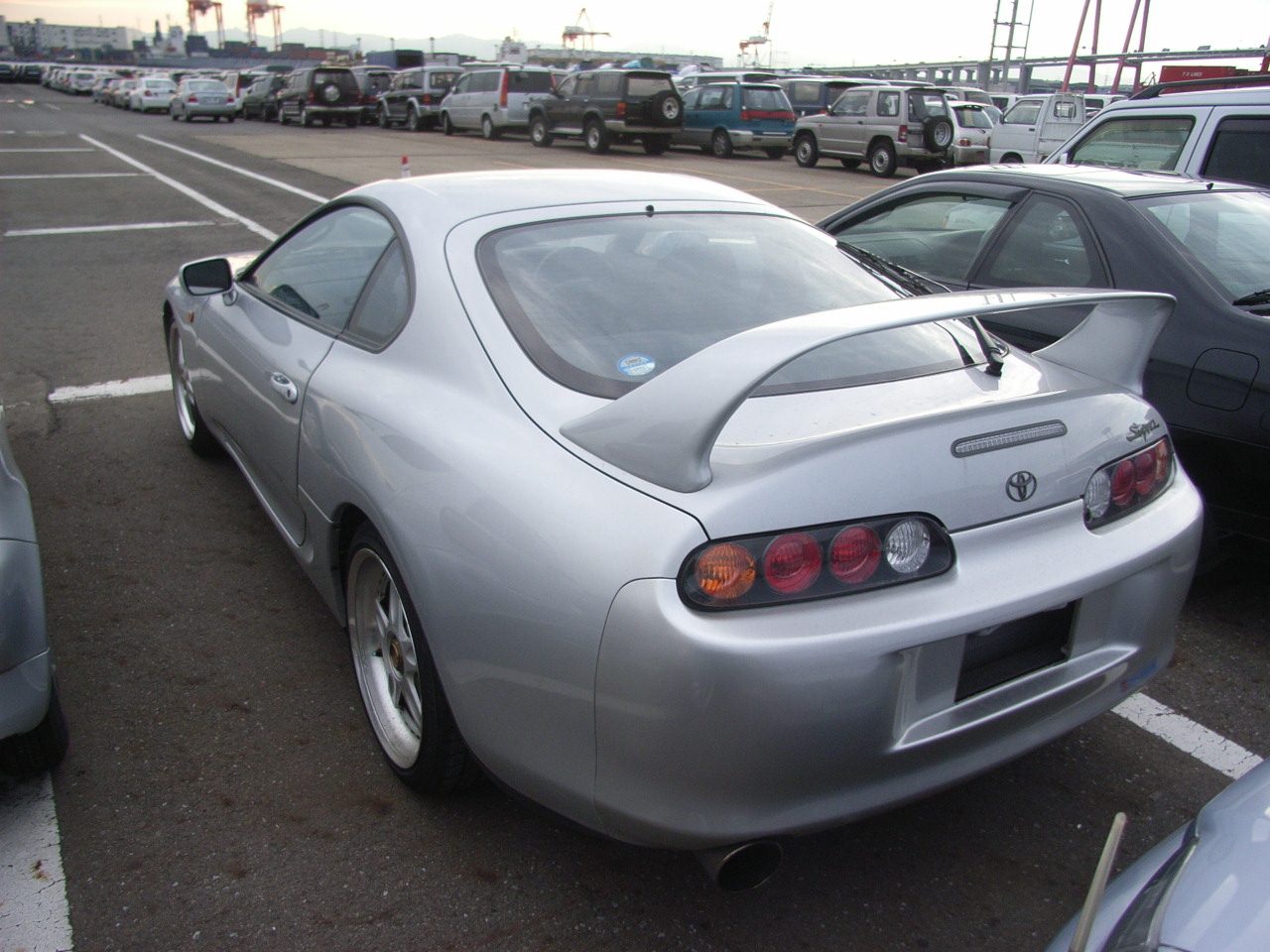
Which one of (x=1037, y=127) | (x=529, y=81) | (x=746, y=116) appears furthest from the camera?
(x=529, y=81)

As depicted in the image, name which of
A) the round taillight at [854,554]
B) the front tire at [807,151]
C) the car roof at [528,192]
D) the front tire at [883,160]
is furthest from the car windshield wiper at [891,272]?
the front tire at [807,151]

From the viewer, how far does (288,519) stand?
3174 millimetres

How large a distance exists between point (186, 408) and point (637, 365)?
10.5 feet

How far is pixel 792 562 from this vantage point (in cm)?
182

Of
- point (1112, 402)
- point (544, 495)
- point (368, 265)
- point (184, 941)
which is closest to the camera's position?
point (544, 495)

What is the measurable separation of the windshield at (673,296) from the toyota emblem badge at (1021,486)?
0.42 metres

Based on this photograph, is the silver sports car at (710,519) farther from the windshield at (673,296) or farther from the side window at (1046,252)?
the side window at (1046,252)

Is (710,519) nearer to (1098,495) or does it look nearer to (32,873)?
(1098,495)

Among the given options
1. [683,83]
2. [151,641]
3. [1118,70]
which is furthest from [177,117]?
[151,641]

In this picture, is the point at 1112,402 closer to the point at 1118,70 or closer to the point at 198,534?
the point at 198,534

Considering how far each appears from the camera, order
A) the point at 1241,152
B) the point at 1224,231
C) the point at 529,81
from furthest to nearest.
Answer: the point at 529,81 < the point at 1241,152 < the point at 1224,231

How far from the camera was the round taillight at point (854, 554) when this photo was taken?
1.85 m

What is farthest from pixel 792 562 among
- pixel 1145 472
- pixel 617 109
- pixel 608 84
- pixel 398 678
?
pixel 608 84

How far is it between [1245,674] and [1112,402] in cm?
143
